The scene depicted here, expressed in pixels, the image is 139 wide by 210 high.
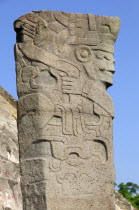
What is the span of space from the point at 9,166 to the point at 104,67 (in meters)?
2.67

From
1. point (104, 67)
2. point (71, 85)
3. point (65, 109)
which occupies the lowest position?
point (65, 109)

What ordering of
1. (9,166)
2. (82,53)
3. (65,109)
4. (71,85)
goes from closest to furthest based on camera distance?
(65,109) < (71,85) < (82,53) < (9,166)

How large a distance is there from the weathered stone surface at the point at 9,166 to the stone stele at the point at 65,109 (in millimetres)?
1797

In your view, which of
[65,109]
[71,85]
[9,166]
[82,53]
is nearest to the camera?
[65,109]

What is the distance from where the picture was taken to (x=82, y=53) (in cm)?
958

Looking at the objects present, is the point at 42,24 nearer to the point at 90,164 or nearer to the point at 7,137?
the point at 90,164

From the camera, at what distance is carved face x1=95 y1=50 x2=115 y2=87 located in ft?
31.7

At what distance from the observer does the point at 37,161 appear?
8992 mm

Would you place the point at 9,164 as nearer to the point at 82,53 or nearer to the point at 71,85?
the point at 71,85

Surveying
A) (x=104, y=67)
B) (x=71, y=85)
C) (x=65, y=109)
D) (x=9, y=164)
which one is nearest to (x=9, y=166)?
(x=9, y=164)

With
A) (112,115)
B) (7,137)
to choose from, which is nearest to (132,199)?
(7,137)

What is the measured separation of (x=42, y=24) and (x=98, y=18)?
85 cm

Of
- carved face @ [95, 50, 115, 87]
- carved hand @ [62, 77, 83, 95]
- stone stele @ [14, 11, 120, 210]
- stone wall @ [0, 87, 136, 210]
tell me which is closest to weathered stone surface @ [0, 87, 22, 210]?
stone wall @ [0, 87, 136, 210]

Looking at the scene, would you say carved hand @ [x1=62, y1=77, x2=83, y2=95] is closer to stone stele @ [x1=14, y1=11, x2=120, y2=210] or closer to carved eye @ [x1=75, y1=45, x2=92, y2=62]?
stone stele @ [x1=14, y1=11, x2=120, y2=210]
